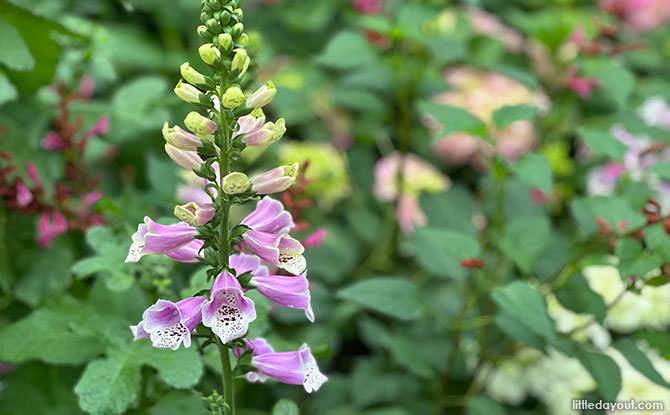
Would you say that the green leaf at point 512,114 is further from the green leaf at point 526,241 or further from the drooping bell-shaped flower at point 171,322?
the drooping bell-shaped flower at point 171,322

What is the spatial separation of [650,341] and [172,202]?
0.86 metres

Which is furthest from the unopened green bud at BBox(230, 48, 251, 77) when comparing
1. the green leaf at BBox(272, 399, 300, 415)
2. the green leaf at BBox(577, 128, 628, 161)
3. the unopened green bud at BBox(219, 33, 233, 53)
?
the green leaf at BBox(577, 128, 628, 161)

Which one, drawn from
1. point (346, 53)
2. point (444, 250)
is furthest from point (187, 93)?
point (346, 53)

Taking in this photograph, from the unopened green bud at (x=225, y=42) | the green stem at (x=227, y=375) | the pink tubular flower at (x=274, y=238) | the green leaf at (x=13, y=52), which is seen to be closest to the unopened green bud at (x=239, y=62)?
the unopened green bud at (x=225, y=42)

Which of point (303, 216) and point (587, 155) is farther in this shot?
point (587, 155)

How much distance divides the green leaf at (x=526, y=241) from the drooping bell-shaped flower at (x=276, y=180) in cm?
57

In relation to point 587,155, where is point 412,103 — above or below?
above

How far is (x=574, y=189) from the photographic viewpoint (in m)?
1.75

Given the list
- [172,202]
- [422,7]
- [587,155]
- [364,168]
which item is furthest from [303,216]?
[587,155]

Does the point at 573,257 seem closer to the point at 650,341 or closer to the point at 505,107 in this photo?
the point at 650,341

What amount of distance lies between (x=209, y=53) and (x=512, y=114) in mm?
691

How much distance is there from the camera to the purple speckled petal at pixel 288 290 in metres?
0.68

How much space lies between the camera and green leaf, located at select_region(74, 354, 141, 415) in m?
0.77

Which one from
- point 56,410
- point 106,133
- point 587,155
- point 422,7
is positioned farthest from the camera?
point 587,155
